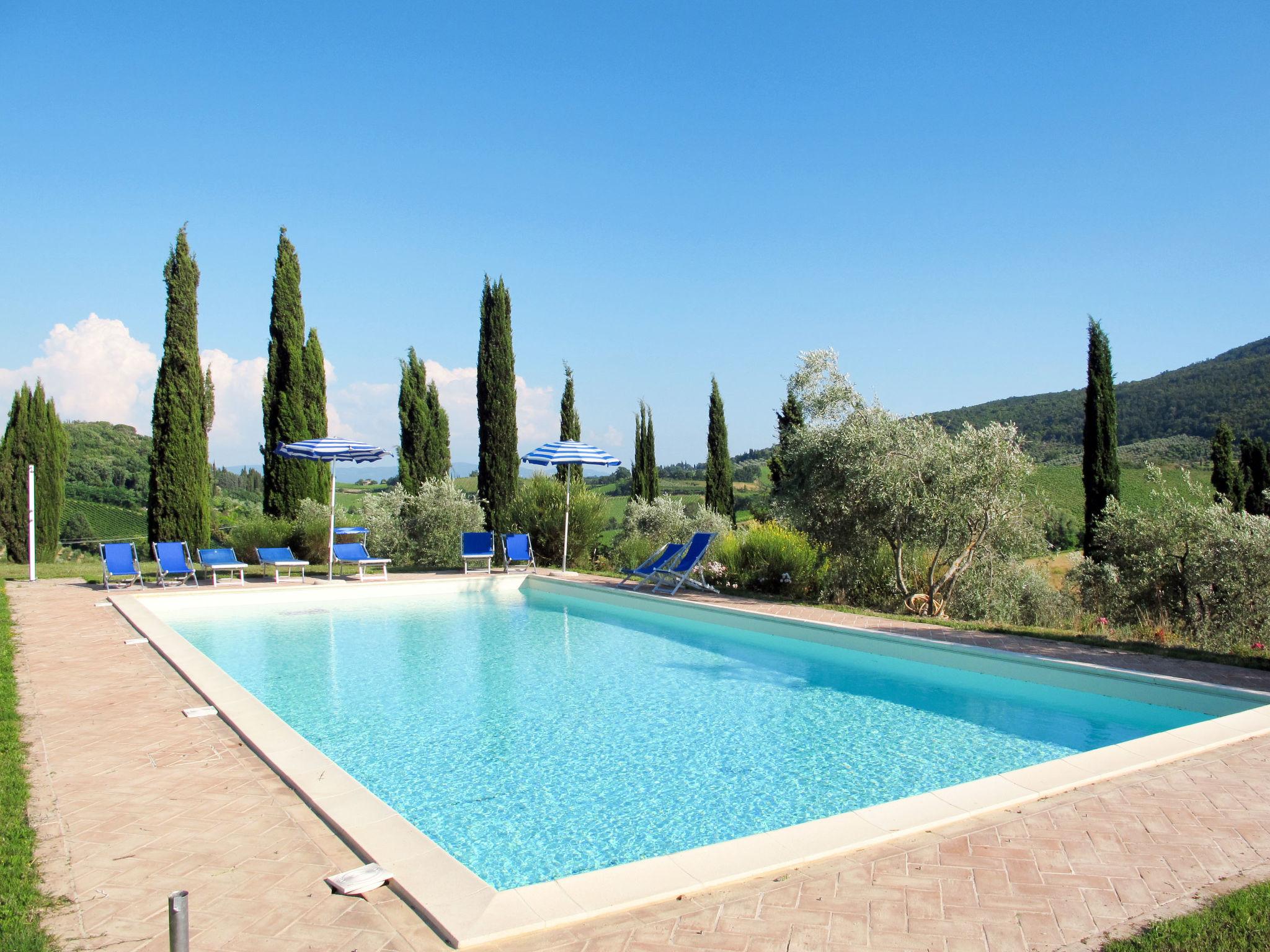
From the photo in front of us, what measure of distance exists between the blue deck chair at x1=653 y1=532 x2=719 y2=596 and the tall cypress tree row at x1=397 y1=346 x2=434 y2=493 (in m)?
13.1

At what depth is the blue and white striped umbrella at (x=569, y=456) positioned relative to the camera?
543 inches

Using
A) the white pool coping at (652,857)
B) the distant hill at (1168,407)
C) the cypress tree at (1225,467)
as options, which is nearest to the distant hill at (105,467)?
the white pool coping at (652,857)

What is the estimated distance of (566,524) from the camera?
14.3m

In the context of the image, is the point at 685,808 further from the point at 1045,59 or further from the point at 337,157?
the point at 337,157

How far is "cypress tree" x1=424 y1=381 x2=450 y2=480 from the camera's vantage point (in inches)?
973

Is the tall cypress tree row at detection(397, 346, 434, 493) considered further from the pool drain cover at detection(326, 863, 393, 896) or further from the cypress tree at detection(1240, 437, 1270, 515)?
the cypress tree at detection(1240, 437, 1270, 515)

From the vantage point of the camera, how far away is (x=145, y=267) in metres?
16.4

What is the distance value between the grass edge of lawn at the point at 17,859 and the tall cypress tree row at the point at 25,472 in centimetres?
1799

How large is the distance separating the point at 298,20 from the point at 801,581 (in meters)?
11.1

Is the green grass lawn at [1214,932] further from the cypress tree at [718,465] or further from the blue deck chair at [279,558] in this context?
the cypress tree at [718,465]

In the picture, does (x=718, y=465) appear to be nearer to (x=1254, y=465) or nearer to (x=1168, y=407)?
(x=1254, y=465)

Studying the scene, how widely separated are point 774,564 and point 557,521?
18.0ft

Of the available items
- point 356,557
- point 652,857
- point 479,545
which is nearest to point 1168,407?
point 479,545

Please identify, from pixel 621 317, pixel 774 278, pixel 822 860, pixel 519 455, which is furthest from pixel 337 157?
pixel 822 860
